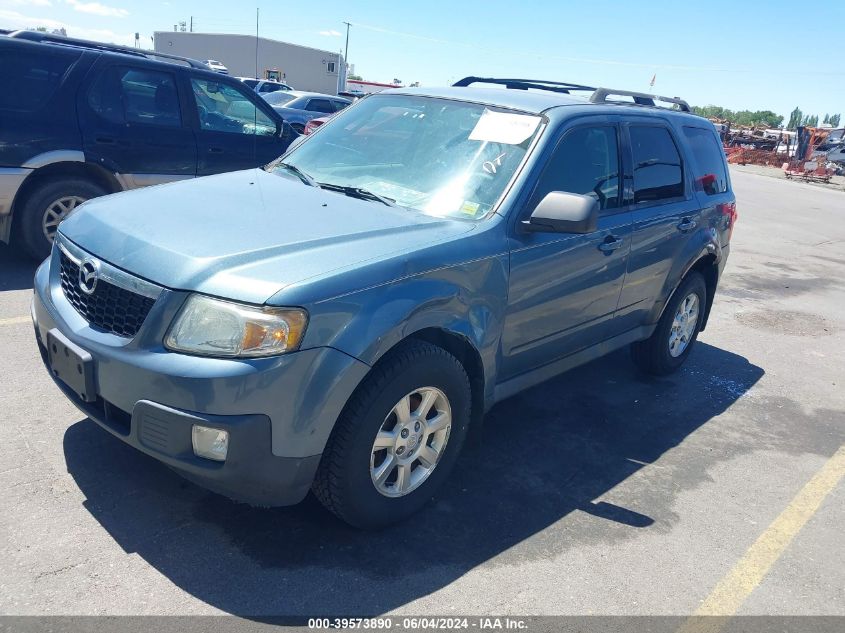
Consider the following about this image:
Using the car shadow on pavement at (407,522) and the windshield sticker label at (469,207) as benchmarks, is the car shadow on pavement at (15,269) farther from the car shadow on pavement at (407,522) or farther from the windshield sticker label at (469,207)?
the windshield sticker label at (469,207)

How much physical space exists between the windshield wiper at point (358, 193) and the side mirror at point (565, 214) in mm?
707

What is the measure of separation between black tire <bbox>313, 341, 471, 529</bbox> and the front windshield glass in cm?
82

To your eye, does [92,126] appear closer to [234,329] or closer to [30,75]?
[30,75]

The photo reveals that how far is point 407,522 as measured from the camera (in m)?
3.25

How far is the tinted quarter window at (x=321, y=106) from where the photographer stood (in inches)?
813

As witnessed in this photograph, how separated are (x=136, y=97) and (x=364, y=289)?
4.93m

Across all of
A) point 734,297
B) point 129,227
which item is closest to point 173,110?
point 129,227

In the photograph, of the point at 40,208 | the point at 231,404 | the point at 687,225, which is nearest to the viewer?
the point at 231,404

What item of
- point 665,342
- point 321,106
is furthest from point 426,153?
point 321,106

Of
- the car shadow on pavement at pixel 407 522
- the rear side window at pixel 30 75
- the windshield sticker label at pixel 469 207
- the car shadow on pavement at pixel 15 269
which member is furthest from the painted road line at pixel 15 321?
the windshield sticker label at pixel 469 207

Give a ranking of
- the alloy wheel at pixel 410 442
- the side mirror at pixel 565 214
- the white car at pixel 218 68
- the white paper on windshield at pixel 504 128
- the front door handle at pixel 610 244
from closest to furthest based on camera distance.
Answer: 1. the alloy wheel at pixel 410 442
2. the side mirror at pixel 565 214
3. the white paper on windshield at pixel 504 128
4. the front door handle at pixel 610 244
5. the white car at pixel 218 68

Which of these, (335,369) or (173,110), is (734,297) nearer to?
(173,110)

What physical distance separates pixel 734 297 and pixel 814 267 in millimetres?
3686

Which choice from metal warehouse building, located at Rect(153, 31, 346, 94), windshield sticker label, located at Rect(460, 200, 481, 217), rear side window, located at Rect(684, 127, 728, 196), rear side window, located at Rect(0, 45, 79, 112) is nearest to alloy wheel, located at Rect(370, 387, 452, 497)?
windshield sticker label, located at Rect(460, 200, 481, 217)
